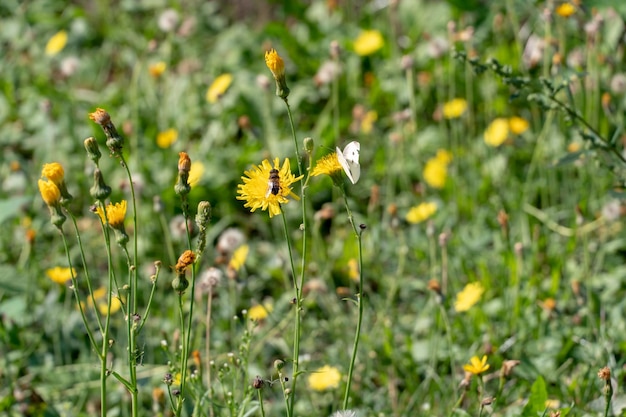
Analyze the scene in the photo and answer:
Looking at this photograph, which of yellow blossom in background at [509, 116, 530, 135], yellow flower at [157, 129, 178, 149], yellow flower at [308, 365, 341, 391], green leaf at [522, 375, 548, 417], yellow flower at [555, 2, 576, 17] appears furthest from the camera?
yellow flower at [157, 129, 178, 149]

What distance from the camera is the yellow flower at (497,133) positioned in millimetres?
2971

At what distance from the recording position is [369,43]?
12.1 feet

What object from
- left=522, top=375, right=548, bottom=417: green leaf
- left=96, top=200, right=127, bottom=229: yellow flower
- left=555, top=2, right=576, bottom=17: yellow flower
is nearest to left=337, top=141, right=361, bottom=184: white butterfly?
left=96, top=200, right=127, bottom=229: yellow flower

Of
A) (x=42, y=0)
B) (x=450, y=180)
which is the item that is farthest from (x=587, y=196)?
(x=42, y=0)

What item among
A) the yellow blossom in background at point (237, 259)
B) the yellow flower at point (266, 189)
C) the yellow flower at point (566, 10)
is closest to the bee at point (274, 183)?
the yellow flower at point (266, 189)

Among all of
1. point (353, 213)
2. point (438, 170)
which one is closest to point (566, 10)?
point (438, 170)

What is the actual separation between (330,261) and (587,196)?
0.84m

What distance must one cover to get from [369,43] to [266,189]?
240 centimetres

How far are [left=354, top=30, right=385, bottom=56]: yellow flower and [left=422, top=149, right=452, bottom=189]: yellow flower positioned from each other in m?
0.75

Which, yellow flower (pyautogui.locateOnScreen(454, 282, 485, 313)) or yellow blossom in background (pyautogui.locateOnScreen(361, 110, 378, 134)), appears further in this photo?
yellow blossom in background (pyautogui.locateOnScreen(361, 110, 378, 134))

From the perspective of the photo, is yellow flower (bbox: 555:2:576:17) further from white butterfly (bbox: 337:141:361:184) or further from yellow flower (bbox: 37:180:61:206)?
yellow flower (bbox: 37:180:61:206)

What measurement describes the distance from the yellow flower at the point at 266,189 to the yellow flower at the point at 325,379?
79cm

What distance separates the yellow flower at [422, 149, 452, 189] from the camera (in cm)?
302

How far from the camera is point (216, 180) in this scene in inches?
127
